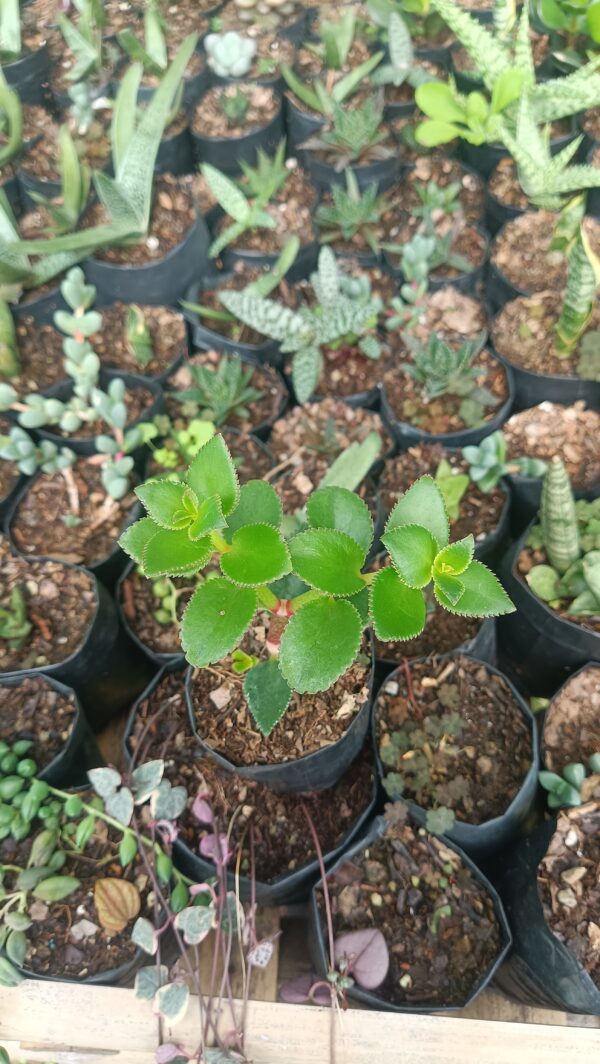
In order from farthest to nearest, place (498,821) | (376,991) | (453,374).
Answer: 1. (453,374)
2. (498,821)
3. (376,991)

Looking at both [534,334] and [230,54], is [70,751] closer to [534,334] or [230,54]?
[534,334]

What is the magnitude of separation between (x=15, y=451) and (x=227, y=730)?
816 millimetres

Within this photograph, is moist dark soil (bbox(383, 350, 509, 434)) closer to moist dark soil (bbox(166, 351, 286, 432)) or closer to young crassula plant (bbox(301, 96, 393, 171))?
moist dark soil (bbox(166, 351, 286, 432))

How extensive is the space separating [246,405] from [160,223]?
654mm

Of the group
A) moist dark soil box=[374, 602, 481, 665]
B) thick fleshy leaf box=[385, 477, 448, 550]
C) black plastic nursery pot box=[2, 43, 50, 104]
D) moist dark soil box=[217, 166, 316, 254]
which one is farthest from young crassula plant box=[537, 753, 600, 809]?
black plastic nursery pot box=[2, 43, 50, 104]

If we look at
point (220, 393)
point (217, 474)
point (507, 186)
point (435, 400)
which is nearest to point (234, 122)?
point (507, 186)

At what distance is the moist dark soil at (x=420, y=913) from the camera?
40.1 inches

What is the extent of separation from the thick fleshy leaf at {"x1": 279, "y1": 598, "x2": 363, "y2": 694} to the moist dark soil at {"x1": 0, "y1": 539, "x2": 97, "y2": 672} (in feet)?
2.40

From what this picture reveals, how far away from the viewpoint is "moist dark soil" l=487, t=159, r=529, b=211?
199 centimetres

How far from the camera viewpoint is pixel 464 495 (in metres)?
1.53

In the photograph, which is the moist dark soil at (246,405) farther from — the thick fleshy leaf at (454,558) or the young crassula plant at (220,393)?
the thick fleshy leaf at (454,558)

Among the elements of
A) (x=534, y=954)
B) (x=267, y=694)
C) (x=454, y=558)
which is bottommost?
(x=534, y=954)

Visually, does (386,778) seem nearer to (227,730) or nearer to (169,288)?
(227,730)

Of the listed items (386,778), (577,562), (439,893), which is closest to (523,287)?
(577,562)
